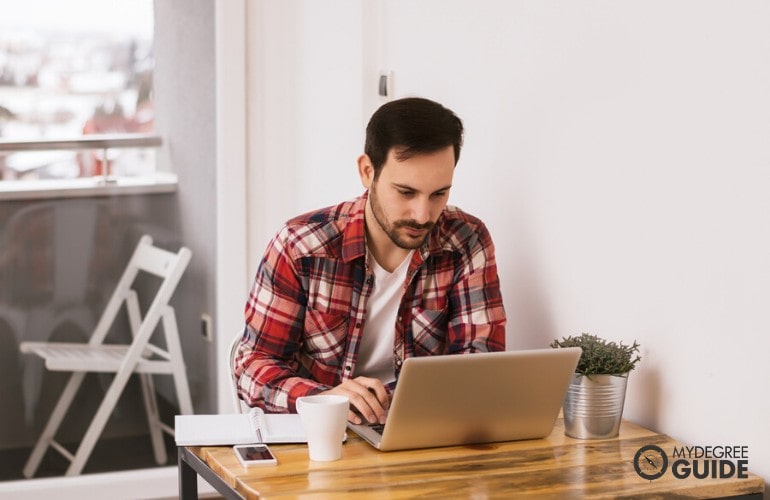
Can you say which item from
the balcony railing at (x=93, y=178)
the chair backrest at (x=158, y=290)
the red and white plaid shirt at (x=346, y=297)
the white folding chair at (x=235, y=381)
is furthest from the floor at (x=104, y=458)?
the red and white plaid shirt at (x=346, y=297)

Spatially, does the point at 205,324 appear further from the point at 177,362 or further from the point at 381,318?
the point at 381,318

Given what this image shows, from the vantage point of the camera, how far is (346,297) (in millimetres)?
2268

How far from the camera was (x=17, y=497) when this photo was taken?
11.6 ft

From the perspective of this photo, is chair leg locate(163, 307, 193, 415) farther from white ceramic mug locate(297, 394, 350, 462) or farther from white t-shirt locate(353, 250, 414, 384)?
white ceramic mug locate(297, 394, 350, 462)

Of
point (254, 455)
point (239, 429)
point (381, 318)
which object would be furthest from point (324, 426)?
point (381, 318)

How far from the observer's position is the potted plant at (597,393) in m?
1.91

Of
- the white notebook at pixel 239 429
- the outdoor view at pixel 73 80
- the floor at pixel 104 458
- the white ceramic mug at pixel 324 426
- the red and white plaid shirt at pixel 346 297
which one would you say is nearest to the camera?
the white ceramic mug at pixel 324 426

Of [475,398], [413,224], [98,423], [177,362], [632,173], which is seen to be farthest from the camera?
[177,362]

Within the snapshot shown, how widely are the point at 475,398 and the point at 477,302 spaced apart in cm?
51

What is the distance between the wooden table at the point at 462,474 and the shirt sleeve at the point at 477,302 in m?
0.41

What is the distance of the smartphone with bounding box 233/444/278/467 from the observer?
170 centimetres

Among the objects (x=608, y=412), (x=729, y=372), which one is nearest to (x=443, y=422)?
(x=608, y=412)

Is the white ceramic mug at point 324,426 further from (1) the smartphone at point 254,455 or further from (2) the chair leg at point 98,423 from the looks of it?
(2) the chair leg at point 98,423

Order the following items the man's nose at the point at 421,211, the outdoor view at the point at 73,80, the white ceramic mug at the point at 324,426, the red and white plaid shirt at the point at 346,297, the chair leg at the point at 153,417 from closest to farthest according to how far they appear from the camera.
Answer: the white ceramic mug at the point at 324,426 < the man's nose at the point at 421,211 < the red and white plaid shirt at the point at 346,297 < the outdoor view at the point at 73,80 < the chair leg at the point at 153,417
